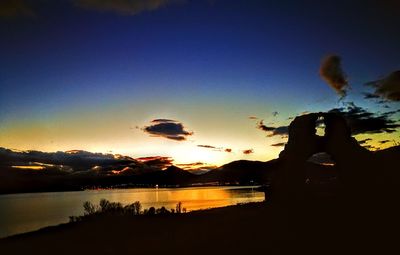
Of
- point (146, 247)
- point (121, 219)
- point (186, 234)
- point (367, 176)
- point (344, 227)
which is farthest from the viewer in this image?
point (367, 176)

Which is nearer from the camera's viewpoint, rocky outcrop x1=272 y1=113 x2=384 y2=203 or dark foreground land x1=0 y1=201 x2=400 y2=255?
dark foreground land x1=0 y1=201 x2=400 y2=255

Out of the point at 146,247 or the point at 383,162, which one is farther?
the point at 383,162

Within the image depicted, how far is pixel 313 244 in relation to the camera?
41.7ft

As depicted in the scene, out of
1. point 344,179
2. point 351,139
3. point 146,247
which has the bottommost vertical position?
point 146,247

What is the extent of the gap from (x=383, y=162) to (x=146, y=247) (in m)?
29.0

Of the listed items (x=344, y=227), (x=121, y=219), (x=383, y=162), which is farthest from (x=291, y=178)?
(x=344, y=227)

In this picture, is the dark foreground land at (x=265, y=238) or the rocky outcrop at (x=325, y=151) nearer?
the dark foreground land at (x=265, y=238)

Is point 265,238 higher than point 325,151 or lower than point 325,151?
lower

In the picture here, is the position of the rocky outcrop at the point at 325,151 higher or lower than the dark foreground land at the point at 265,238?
higher

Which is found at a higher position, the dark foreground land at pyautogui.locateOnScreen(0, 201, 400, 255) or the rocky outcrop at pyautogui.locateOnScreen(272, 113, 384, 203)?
Answer: the rocky outcrop at pyautogui.locateOnScreen(272, 113, 384, 203)

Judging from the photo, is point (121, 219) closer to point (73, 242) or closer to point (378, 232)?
point (73, 242)

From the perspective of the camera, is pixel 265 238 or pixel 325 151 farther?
pixel 325 151

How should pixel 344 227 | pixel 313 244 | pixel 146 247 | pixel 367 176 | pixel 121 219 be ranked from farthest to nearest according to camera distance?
1. pixel 367 176
2. pixel 121 219
3. pixel 344 227
4. pixel 146 247
5. pixel 313 244

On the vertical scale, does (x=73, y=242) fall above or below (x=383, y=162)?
below
